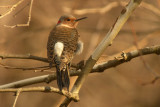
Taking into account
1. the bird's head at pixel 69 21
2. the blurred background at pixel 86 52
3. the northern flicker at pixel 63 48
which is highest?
the northern flicker at pixel 63 48

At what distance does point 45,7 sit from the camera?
306 inches

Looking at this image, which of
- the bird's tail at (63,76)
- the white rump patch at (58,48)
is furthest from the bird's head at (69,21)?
the bird's tail at (63,76)

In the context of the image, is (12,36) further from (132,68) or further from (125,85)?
(132,68)

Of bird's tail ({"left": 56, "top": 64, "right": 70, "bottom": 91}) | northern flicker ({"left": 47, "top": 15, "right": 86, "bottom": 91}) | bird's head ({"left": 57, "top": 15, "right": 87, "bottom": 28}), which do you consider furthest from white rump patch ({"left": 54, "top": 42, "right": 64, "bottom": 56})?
bird's head ({"left": 57, "top": 15, "right": 87, "bottom": 28})

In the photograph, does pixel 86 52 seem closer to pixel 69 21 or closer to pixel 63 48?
pixel 69 21

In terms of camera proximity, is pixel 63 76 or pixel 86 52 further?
pixel 86 52

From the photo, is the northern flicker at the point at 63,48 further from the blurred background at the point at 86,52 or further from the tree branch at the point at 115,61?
the blurred background at the point at 86,52

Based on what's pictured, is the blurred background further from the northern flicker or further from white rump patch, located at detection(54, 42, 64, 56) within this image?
white rump patch, located at detection(54, 42, 64, 56)

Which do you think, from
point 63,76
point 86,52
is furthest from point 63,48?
point 86,52

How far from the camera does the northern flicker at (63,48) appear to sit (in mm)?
3905

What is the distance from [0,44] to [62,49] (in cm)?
181

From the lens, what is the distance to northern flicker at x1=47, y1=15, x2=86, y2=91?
12.8ft

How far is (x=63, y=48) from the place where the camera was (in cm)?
448

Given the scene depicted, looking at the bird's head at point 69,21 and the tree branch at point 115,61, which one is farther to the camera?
the bird's head at point 69,21
